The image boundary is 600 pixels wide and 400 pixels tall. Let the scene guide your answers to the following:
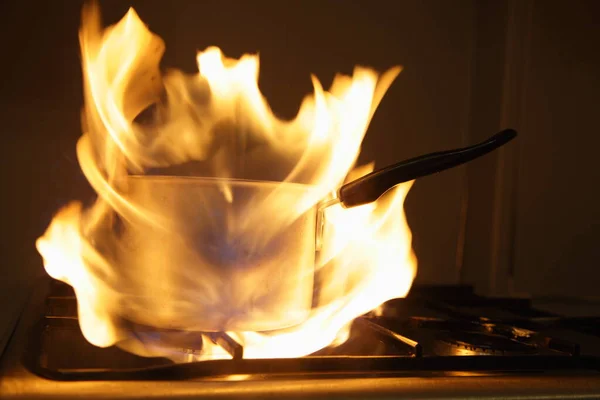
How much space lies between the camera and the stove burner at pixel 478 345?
518 millimetres

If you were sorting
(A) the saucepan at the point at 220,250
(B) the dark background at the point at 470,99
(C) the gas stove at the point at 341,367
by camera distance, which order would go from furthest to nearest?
(B) the dark background at the point at 470,99
(A) the saucepan at the point at 220,250
(C) the gas stove at the point at 341,367

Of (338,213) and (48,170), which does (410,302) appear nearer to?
(338,213)

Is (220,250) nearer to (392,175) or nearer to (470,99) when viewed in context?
(392,175)

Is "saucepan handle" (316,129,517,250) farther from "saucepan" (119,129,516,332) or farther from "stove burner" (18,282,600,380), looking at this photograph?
"stove burner" (18,282,600,380)

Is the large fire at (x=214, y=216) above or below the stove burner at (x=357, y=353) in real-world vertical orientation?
above

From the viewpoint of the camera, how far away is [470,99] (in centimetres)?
94

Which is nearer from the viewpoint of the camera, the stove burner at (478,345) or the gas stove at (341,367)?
the gas stove at (341,367)

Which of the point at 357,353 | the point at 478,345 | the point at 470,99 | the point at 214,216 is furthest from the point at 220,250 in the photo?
the point at 470,99

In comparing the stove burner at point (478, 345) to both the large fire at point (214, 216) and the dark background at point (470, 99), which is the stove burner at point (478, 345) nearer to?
the large fire at point (214, 216)

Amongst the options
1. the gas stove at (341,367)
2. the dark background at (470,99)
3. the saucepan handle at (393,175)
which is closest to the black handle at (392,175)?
the saucepan handle at (393,175)

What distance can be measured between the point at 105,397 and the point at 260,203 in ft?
0.60

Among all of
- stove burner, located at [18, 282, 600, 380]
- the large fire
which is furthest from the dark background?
stove burner, located at [18, 282, 600, 380]

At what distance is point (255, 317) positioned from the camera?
0.50 metres

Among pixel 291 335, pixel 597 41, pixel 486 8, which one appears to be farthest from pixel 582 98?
pixel 291 335
